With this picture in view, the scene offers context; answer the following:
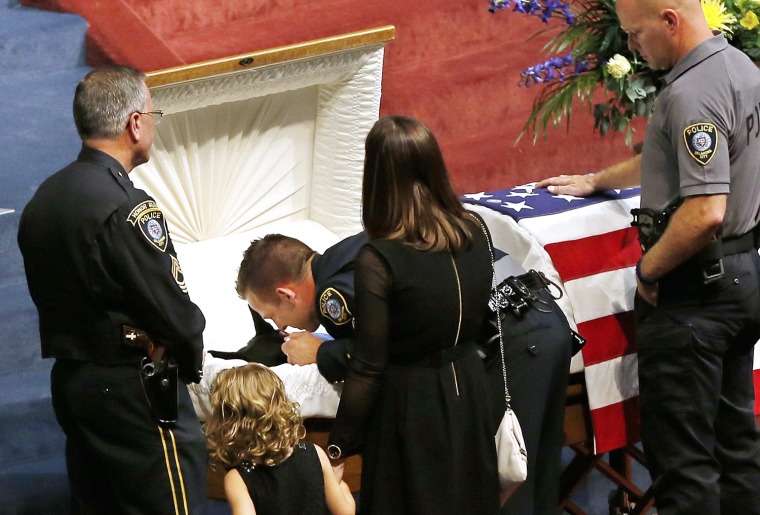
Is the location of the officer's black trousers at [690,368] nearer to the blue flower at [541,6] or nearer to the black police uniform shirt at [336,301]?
the black police uniform shirt at [336,301]

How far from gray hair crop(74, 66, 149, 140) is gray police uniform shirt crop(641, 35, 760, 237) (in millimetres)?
1232

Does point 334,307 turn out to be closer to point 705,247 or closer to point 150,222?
point 150,222

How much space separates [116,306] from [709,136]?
4.59 feet

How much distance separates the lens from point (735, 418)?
2.96 metres

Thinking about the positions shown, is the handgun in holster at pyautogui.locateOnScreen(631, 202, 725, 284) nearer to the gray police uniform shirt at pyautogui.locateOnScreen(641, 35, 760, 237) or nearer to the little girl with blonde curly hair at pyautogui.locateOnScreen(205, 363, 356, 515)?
the gray police uniform shirt at pyautogui.locateOnScreen(641, 35, 760, 237)

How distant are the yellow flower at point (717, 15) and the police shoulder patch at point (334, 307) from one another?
126 cm

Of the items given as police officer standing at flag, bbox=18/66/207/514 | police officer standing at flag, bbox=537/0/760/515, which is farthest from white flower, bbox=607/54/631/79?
police officer standing at flag, bbox=18/66/207/514

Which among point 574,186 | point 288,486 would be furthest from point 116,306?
point 574,186

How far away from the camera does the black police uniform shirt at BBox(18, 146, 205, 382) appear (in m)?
2.43

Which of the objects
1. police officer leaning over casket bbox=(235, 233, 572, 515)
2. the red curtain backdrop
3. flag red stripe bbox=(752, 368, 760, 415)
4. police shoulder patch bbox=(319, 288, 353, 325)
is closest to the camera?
police shoulder patch bbox=(319, 288, 353, 325)

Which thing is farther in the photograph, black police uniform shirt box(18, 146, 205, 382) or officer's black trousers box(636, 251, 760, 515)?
officer's black trousers box(636, 251, 760, 515)

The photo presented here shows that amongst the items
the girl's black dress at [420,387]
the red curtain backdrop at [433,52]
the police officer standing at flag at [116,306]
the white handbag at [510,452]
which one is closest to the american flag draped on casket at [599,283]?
the white handbag at [510,452]

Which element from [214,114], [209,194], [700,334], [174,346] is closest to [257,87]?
[214,114]

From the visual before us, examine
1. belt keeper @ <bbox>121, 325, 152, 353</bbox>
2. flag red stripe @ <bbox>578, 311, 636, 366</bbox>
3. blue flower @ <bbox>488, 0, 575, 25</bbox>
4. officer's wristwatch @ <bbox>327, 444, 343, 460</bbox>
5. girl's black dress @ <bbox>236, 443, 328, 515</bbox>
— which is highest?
blue flower @ <bbox>488, 0, 575, 25</bbox>
